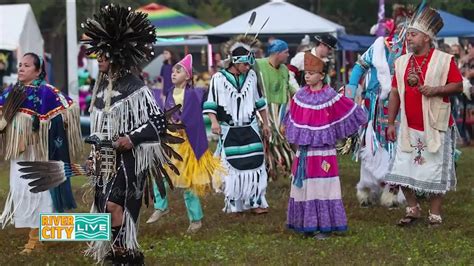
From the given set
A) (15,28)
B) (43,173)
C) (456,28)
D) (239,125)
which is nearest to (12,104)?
(43,173)

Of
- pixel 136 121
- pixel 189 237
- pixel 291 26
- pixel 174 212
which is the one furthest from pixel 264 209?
pixel 291 26

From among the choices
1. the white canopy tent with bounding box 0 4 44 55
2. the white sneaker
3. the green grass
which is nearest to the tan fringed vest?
the green grass

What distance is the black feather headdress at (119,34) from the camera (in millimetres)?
5805

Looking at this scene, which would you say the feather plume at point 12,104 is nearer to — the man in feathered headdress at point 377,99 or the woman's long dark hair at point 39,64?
the woman's long dark hair at point 39,64

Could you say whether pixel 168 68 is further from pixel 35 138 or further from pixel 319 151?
pixel 319 151

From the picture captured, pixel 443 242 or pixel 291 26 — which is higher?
pixel 291 26

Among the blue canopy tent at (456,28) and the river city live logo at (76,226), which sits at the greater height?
the blue canopy tent at (456,28)

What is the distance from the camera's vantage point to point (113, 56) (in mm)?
5891

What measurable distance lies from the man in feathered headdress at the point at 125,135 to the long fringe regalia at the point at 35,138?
1.35 metres

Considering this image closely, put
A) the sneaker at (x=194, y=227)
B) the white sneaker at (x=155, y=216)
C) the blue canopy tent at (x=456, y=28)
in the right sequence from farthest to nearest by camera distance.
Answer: the blue canopy tent at (x=456, y=28)
the white sneaker at (x=155, y=216)
the sneaker at (x=194, y=227)

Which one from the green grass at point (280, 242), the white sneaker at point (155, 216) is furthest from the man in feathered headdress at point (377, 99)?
the white sneaker at point (155, 216)

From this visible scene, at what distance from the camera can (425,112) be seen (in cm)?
761

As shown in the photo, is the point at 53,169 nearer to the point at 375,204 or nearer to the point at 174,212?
the point at 174,212

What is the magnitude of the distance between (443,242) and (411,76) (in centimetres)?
144
